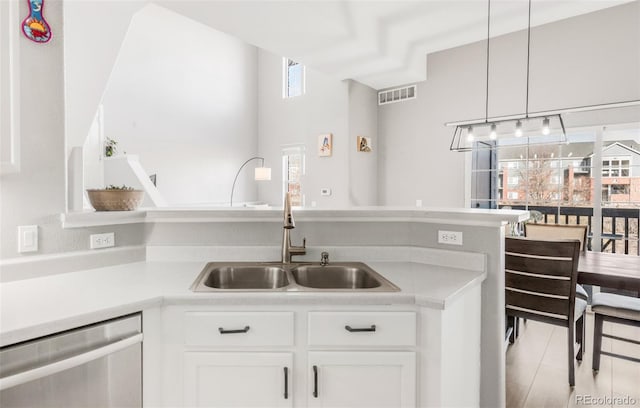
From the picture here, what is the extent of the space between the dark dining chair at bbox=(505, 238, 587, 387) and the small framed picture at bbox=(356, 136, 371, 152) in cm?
345

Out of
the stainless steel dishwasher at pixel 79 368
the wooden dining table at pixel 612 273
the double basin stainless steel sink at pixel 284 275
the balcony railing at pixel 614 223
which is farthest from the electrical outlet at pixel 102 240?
the balcony railing at pixel 614 223

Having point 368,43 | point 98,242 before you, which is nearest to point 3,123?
point 98,242

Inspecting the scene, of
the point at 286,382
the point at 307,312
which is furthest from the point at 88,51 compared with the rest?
the point at 286,382

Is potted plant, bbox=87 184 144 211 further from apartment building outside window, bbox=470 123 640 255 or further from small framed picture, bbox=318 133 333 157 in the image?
small framed picture, bbox=318 133 333 157

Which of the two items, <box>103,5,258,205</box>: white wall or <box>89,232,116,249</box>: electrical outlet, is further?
<box>103,5,258,205</box>: white wall

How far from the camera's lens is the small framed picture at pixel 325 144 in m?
5.92

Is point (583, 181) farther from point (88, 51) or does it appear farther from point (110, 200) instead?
point (88, 51)

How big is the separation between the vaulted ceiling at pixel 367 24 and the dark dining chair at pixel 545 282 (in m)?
2.70

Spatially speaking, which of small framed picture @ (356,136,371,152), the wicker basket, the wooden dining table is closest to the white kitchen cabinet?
the wicker basket

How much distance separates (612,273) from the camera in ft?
7.75

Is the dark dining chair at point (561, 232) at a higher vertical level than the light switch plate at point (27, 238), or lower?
lower

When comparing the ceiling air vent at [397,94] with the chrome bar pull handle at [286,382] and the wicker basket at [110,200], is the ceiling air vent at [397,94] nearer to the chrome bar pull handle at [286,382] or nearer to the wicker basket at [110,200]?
the wicker basket at [110,200]

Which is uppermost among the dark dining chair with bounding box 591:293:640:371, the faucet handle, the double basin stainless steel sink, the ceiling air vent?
the ceiling air vent

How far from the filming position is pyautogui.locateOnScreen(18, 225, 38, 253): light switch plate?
5.09 feet
